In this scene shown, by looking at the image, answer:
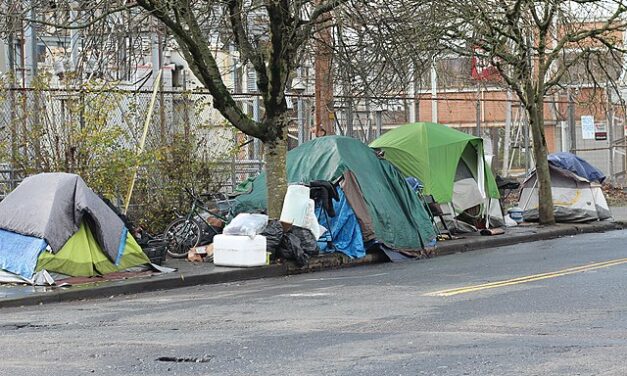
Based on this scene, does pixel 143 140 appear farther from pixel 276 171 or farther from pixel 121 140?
pixel 276 171

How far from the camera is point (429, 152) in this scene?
19609mm

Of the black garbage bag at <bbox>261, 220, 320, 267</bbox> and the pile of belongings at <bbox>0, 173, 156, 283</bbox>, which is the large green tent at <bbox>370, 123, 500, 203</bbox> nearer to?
the black garbage bag at <bbox>261, 220, 320, 267</bbox>

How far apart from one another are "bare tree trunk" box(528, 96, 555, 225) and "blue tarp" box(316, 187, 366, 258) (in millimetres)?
7005

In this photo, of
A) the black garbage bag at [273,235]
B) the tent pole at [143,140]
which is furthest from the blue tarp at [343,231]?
the tent pole at [143,140]

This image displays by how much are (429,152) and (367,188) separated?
120 inches

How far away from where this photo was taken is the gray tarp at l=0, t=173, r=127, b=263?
13102 millimetres

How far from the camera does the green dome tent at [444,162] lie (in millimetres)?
19625

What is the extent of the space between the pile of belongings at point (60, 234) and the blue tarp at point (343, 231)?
11.3 ft

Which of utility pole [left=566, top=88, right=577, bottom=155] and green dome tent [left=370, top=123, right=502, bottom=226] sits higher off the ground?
utility pole [left=566, top=88, right=577, bottom=155]

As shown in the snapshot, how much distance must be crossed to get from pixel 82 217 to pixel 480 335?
22.6 ft

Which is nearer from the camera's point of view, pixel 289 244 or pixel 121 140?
pixel 289 244

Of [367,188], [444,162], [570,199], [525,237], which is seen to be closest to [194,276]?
[367,188]

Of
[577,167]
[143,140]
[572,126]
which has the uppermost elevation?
[572,126]

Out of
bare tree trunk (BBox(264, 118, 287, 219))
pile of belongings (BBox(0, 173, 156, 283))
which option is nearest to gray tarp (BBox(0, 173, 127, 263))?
pile of belongings (BBox(0, 173, 156, 283))
